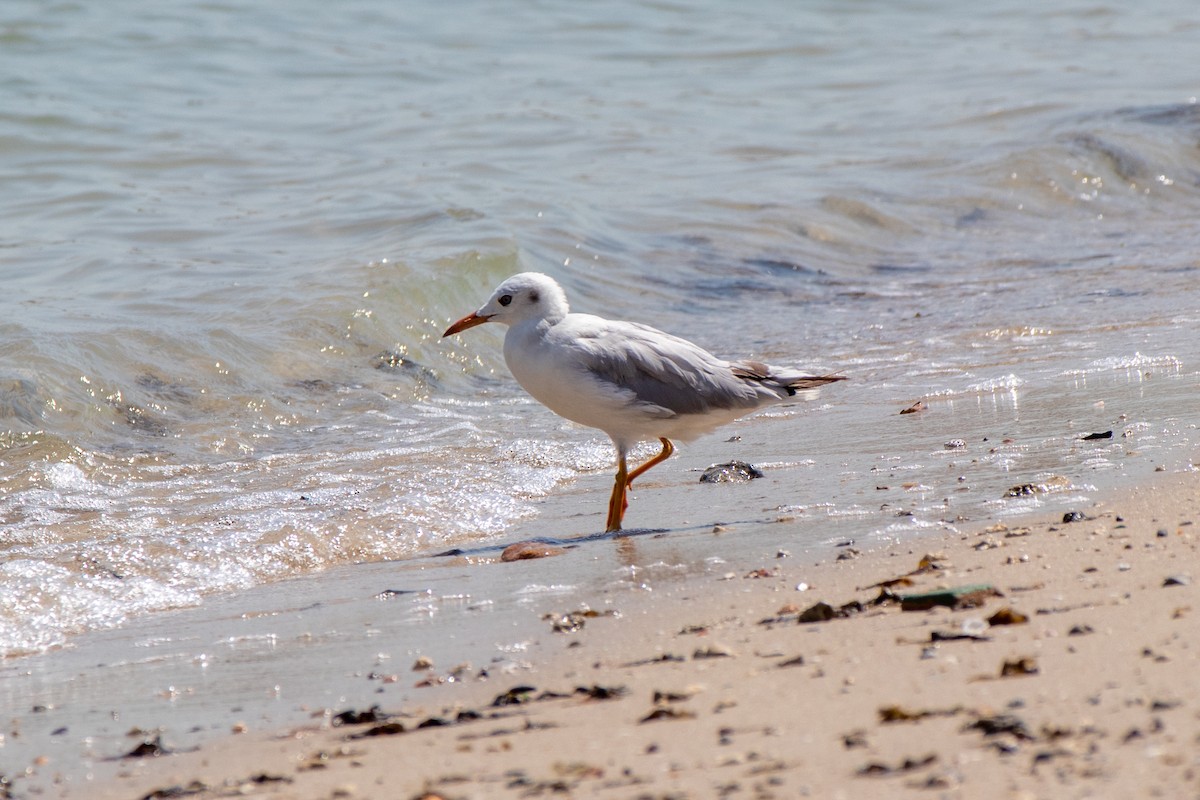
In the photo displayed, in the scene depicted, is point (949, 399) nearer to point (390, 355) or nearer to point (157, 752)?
point (390, 355)

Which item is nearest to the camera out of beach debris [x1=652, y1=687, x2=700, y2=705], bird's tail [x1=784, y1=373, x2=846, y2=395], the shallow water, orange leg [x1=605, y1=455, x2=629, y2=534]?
beach debris [x1=652, y1=687, x2=700, y2=705]

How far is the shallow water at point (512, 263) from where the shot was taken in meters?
5.42

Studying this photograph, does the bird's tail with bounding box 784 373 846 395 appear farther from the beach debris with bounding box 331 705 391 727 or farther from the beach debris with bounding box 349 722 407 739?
the beach debris with bounding box 349 722 407 739

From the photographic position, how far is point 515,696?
312 cm

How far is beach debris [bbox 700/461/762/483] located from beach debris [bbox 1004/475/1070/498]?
1152 mm

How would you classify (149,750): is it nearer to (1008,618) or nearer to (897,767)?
(897,767)

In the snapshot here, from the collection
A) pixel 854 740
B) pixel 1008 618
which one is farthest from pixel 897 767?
pixel 1008 618

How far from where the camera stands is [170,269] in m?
9.89

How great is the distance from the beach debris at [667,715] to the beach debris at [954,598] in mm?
832

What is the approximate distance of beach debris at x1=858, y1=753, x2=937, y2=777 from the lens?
2355mm

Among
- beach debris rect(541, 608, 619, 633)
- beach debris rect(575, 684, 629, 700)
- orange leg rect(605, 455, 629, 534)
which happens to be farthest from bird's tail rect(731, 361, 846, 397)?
beach debris rect(575, 684, 629, 700)

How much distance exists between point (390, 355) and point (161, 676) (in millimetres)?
4908

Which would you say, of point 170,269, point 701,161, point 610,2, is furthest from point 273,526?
point 610,2

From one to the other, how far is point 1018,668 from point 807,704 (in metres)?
0.40
